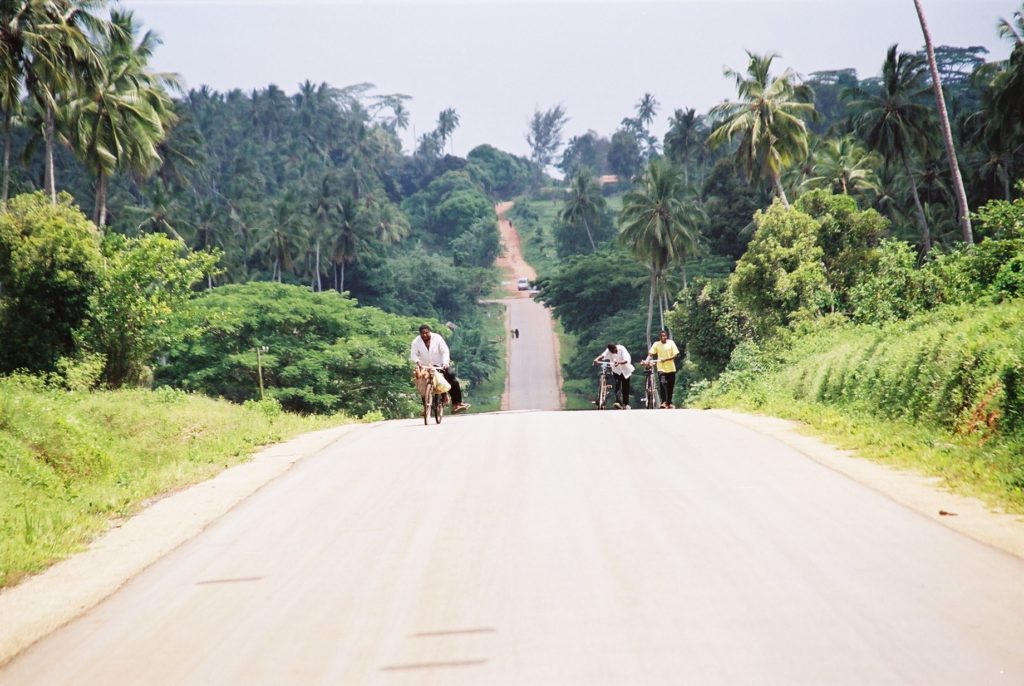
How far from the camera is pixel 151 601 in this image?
672cm

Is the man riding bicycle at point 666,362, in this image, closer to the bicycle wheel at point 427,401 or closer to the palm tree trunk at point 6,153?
the bicycle wheel at point 427,401

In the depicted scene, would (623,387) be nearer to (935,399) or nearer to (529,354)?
(935,399)

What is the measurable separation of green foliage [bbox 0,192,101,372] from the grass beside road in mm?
3921

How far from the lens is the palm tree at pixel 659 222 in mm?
57656

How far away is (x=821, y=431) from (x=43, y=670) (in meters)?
11.4

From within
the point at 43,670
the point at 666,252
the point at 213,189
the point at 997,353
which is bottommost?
the point at 43,670

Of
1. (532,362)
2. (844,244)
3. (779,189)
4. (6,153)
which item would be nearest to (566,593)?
(844,244)

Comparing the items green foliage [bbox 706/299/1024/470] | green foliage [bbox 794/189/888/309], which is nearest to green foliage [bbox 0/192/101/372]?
green foliage [bbox 706/299/1024/470]

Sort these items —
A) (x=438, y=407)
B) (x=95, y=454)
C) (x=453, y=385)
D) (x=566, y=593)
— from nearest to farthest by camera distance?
(x=566, y=593), (x=95, y=454), (x=438, y=407), (x=453, y=385)

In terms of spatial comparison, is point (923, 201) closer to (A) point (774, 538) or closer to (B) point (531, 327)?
(B) point (531, 327)

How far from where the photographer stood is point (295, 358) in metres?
40.0

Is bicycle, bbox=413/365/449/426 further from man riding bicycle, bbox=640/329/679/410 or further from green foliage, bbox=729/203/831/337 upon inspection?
green foliage, bbox=729/203/831/337

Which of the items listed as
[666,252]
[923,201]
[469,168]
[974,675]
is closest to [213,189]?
[469,168]

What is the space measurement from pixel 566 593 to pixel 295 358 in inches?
1372
